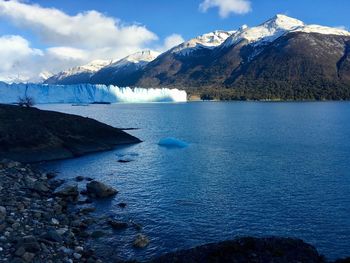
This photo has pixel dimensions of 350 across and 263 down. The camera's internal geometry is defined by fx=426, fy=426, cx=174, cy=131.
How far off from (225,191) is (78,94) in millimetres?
141586

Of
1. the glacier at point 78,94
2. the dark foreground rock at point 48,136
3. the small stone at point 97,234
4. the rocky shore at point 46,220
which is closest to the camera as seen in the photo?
the rocky shore at point 46,220

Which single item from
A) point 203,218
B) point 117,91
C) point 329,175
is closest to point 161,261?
point 203,218

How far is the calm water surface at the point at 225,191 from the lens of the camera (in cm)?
2064

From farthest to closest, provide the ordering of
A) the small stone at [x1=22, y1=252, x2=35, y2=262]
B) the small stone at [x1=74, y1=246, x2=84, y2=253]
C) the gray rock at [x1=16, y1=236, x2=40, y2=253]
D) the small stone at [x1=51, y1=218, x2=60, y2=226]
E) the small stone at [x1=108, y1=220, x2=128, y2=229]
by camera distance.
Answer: the small stone at [x1=108, y1=220, x2=128, y2=229]
the small stone at [x1=51, y1=218, x2=60, y2=226]
the small stone at [x1=74, y1=246, x2=84, y2=253]
the gray rock at [x1=16, y1=236, x2=40, y2=253]
the small stone at [x1=22, y1=252, x2=35, y2=262]

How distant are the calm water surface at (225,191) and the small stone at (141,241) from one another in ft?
1.09

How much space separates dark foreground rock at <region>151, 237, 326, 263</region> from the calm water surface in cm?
282

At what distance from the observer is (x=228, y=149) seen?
48000 millimetres

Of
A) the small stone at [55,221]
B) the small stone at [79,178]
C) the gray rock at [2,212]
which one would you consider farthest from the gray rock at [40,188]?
the gray rock at [2,212]

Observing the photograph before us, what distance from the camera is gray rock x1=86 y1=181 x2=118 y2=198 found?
2775 centimetres

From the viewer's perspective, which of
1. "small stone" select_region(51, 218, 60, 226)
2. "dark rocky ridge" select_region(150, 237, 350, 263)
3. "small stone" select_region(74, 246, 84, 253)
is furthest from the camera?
"small stone" select_region(51, 218, 60, 226)

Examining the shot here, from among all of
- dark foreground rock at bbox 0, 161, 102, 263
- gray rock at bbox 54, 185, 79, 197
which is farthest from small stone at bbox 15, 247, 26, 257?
gray rock at bbox 54, 185, 79, 197

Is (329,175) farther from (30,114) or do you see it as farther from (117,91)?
(117,91)

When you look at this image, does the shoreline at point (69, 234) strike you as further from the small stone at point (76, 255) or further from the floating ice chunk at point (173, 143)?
the floating ice chunk at point (173, 143)

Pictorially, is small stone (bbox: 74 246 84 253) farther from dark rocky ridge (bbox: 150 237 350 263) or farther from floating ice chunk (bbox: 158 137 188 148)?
floating ice chunk (bbox: 158 137 188 148)
